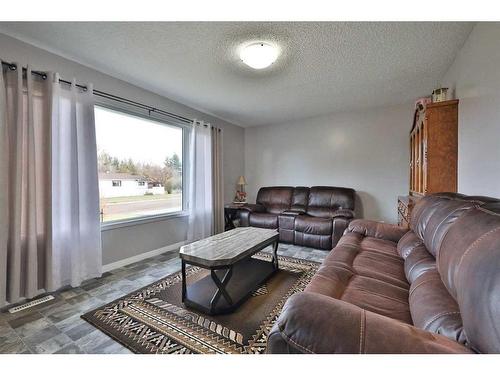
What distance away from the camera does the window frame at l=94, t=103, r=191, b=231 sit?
2.57m

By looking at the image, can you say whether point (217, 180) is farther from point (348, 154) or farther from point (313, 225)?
point (348, 154)

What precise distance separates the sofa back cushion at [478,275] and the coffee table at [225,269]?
1.31 meters

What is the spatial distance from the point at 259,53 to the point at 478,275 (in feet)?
6.51

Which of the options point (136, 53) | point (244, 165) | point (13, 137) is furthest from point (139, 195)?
point (244, 165)

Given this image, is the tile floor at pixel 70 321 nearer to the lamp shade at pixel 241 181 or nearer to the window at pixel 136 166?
Result: the window at pixel 136 166

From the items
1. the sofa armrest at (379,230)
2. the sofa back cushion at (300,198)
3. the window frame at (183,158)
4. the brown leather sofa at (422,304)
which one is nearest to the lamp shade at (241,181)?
the sofa back cushion at (300,198)

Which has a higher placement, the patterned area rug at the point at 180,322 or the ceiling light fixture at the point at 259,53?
the ceiling light fixture at the point at 259,53

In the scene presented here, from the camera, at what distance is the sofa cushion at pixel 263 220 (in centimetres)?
376

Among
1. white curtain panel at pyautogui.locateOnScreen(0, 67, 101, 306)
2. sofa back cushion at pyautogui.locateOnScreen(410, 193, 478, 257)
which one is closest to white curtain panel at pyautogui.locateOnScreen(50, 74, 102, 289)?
white curtain panel at pyautogui.locateOnScreen(0, 67, 101, 306)

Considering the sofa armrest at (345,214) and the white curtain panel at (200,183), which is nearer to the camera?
the sofa armrest at (345,214)

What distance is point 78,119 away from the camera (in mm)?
2199

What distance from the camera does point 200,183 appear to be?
3.71 meters

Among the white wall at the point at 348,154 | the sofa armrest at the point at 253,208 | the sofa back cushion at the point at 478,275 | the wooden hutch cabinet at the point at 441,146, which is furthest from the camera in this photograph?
the sofa armrest at the point at 253,208
